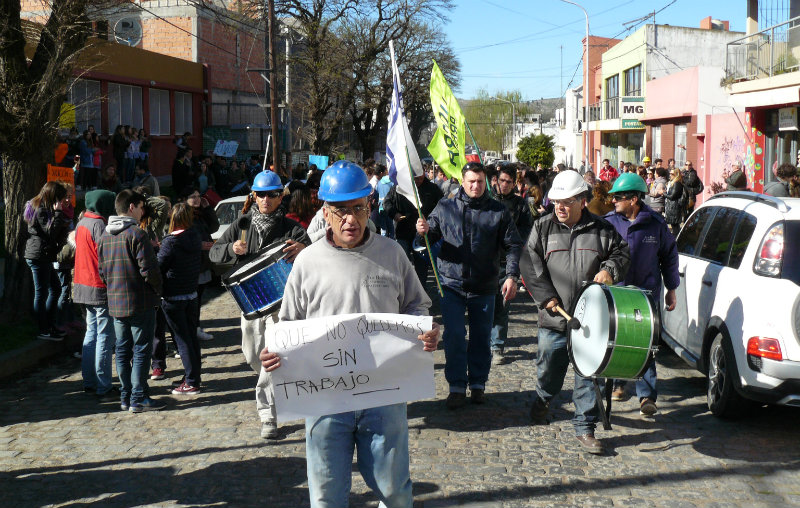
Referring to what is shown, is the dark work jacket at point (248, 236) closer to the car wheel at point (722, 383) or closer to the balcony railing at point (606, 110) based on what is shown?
the car wheel at point (722, 383)

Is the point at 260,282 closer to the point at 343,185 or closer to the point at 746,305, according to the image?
the point at 343,185

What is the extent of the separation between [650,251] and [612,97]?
4579 cm

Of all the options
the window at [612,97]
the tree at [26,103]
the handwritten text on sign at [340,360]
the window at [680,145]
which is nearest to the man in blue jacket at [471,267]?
the handwritten text on sign at [340,360]

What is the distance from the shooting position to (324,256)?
3.88 meters

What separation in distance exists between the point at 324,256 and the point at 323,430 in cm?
77

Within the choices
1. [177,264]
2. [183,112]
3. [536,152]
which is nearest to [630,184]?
[177,264]

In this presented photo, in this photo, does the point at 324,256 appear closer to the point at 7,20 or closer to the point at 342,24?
the point at 7,20

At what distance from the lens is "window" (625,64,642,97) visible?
44.8 m

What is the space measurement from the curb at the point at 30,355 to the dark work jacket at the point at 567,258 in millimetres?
5360

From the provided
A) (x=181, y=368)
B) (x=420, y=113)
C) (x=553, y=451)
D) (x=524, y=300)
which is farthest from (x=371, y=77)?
(x=553, y=451)

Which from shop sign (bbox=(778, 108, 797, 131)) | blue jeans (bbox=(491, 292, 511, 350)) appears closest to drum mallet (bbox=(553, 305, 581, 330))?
blue jeans (bbox=(491, 292, 511, 350))

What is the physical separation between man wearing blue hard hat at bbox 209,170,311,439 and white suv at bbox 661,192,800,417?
326cm

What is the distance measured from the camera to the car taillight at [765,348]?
597 cm

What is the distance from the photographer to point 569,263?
5961 millimetres
